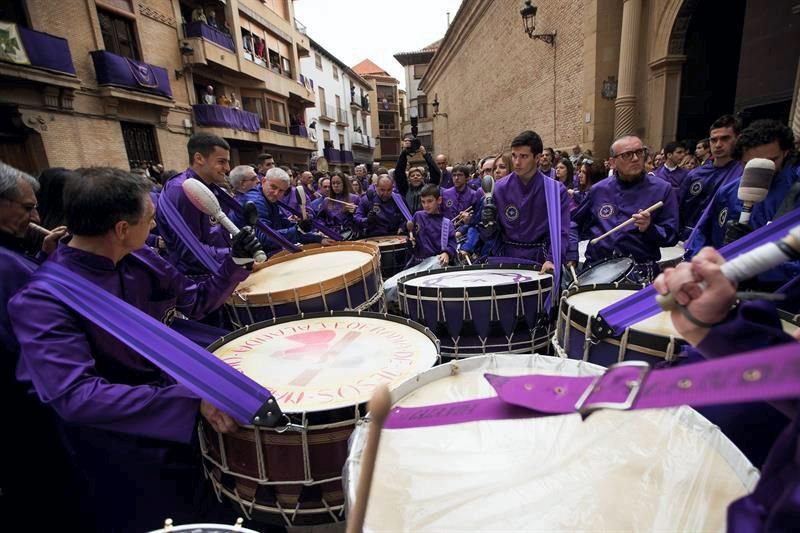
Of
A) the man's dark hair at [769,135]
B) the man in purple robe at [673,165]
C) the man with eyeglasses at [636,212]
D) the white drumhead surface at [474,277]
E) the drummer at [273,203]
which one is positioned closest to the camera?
the man's dark hair at [769,135]

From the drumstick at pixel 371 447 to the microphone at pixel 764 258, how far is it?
72 centimetres

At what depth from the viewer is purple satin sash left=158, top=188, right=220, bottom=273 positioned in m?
2.84

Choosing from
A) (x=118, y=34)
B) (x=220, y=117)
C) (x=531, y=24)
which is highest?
(x=118, y=34)

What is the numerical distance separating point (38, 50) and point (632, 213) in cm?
1488

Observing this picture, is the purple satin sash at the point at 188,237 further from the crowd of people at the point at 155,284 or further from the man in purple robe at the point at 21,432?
the man in purple robe at the point at 21,432

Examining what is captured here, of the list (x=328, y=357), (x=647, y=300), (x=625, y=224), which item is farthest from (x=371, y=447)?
(x=625, y=224)

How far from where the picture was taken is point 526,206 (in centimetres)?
353

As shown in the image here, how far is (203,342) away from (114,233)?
0.80 m

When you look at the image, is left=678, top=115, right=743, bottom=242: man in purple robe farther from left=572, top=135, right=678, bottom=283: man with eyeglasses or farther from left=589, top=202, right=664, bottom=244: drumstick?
left=589, top=202, right=664, bottom=244: drumstick

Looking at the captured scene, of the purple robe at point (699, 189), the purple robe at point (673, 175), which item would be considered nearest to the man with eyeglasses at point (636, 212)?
the purple robe at point (699, 189)

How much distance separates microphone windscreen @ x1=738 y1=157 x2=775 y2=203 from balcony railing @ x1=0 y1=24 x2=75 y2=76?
14.7 meters

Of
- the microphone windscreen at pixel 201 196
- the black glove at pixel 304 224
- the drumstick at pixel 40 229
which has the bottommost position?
the black glove at pixel 304 224

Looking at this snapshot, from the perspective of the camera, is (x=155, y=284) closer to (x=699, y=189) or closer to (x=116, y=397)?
(x=116, y=397)

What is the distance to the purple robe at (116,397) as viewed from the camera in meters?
1.30
